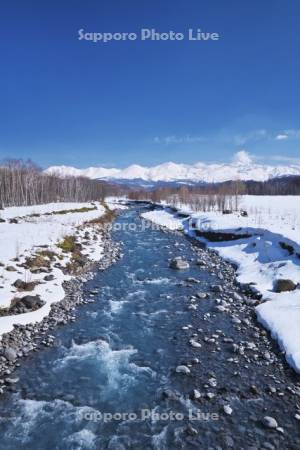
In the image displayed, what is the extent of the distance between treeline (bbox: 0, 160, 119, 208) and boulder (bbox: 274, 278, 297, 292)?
5849 cm

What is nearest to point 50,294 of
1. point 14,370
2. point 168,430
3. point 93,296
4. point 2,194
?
point 93,296

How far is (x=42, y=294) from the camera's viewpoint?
58.6 ft

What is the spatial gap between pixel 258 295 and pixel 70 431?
42.5 ft

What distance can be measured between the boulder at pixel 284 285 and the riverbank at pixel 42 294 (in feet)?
35.0

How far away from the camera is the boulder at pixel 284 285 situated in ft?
59.6

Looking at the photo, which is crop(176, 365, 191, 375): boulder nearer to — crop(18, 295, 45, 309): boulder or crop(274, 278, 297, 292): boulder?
crop(18, 295, 45, 309): boulder

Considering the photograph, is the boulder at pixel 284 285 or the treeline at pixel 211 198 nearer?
the boulder at pixel 284 285

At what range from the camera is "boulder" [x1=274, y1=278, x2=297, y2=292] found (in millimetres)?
18156

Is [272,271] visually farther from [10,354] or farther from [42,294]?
[10,354]

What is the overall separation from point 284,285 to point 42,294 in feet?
43.9

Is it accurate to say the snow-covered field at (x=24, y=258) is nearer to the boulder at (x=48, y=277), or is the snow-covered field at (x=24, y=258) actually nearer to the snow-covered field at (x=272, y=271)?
the boulder at (x=48, y=277)

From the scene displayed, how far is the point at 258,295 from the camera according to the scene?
18.7 meters

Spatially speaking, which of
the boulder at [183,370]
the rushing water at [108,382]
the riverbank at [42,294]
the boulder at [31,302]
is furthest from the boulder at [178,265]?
the boulder at [183,370]

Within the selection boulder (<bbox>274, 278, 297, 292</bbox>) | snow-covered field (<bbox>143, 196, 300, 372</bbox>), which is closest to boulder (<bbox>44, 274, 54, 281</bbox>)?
snow-covered field (<bbox>143, 196, 300, 372</bbox>)
